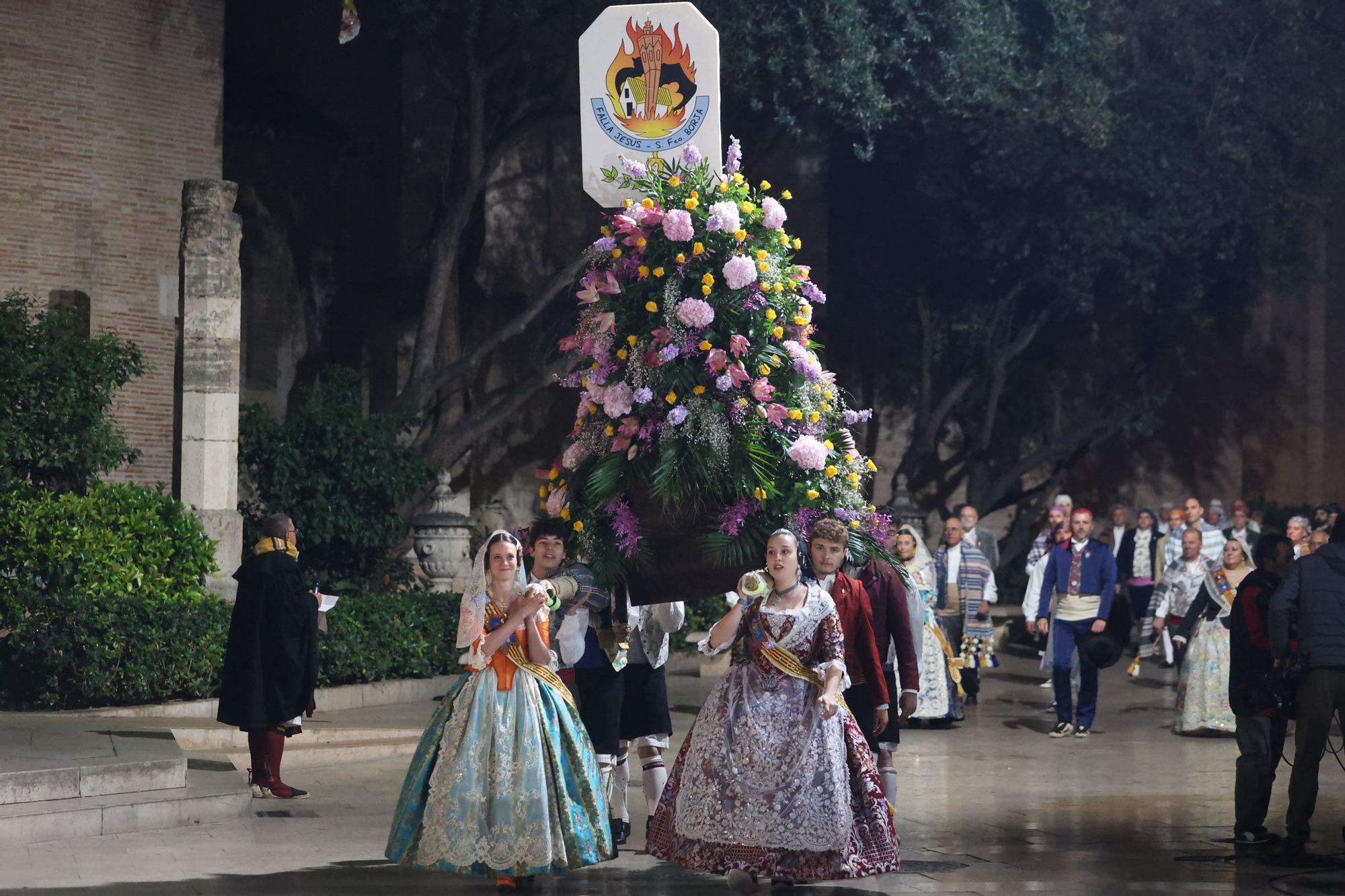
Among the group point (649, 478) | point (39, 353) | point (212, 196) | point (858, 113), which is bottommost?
point (649, 478)

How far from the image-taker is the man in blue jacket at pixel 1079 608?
13.4 meters

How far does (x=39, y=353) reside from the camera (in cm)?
1421

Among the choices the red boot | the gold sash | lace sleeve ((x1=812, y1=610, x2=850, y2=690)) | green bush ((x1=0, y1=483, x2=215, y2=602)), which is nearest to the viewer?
lace sleeve ((x1=812, y1=610, x2=850, y2=690))

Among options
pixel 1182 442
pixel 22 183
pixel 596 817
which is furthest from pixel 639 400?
pixel 1182 442

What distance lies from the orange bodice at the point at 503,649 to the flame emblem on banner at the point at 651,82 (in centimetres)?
262

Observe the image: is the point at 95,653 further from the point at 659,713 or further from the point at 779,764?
the point at 779,764

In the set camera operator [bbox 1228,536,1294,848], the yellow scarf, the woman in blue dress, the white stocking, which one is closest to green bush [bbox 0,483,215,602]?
the yellow scarf

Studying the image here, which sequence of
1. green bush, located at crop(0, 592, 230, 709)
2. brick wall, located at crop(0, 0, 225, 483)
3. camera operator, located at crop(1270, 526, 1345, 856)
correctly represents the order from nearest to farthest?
camera operator, located at crop(1270, 526, 1345, 856)
green bush, located at crop(0, 592, 230, 709)
brick wall, located at crop(0, 0, 225, 483)

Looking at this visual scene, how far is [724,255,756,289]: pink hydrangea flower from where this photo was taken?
789 centimetres

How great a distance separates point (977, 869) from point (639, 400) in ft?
8.80

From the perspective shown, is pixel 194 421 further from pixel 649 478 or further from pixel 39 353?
pixel 649 478

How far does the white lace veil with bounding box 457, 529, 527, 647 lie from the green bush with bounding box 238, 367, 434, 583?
1057 cm

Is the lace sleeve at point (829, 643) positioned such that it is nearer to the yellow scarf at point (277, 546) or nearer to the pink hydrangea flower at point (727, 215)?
the pink hydrangea flower at point (727, 215)

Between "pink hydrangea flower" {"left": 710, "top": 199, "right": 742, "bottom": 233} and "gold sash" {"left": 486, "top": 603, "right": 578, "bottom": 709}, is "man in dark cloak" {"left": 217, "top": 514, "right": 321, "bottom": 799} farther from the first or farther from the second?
"pink hydrangea flower" {"left": 710, "top": 199, "right": 742, "bottom": 233}
